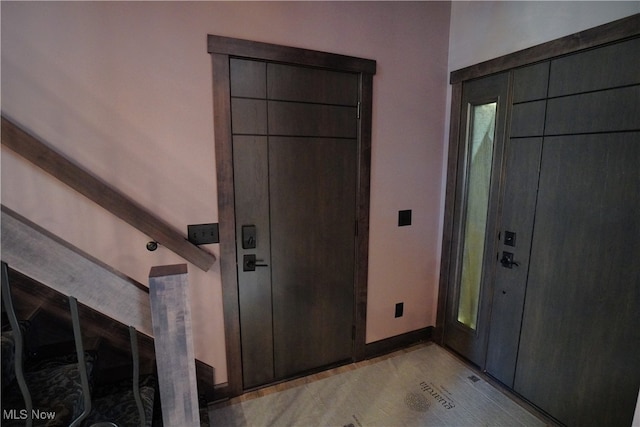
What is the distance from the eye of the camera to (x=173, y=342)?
106cm

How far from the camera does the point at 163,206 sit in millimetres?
1693

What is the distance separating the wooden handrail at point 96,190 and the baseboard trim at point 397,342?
1.49m

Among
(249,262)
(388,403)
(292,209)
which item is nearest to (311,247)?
(292,209)

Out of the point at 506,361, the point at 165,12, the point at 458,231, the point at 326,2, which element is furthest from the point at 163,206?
the point at 506,361

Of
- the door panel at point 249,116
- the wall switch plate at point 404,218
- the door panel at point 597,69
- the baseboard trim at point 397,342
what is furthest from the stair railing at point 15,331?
the door panel at point 597,69

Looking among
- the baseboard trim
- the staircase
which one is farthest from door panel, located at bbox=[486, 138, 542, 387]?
the staircase

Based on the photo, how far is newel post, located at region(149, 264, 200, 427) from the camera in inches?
40.2

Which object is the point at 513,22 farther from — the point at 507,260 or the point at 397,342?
the point at 397,342

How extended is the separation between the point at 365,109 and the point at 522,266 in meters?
1.43

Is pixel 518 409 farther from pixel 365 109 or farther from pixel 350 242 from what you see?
pixel 365 109

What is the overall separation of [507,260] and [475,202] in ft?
1.51

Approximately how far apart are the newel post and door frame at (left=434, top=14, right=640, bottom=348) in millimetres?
2021

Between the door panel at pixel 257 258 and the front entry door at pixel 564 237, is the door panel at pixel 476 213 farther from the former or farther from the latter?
the door panel at pixel 257 258

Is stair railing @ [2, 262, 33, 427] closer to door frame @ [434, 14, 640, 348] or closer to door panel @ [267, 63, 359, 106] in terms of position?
door panel @ [267, 63, 359, 106]
